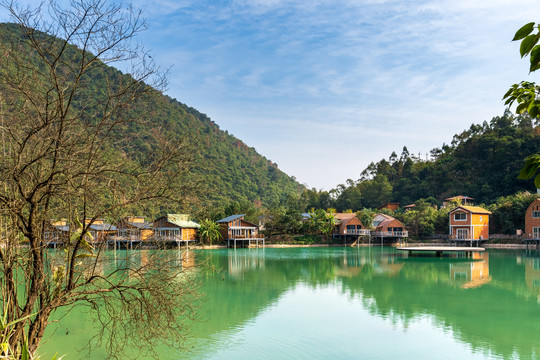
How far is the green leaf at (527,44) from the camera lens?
4.27 feet

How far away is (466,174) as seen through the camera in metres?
57.8

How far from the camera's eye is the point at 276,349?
29.6ft

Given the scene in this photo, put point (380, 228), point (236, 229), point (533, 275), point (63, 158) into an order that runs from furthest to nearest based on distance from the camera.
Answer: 1. point (380, 228)
2. point (236, 229)
3. point (533, 275)
4. point (63, 158)

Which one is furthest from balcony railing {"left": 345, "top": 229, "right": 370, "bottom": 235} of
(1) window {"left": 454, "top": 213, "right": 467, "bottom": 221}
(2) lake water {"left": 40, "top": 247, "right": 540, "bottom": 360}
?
(2) lake water {"left": 40, "top": 247, "right": 540, "bottom": 360}

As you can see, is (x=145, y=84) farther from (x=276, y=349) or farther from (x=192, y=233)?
(x=192, y=233)

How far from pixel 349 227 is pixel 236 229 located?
498 inches

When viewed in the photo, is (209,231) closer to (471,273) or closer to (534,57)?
(471,273)

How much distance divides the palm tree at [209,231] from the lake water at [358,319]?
18.6 meters

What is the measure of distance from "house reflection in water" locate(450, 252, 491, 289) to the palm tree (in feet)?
69.7

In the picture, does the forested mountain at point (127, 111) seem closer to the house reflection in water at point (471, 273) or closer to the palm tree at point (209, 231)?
the house reflection in water at point (471, 273)

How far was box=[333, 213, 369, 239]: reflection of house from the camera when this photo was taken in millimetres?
44438

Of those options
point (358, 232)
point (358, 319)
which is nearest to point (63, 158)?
point (358, 319)

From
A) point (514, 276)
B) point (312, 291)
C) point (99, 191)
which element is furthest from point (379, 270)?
point (99, 191)

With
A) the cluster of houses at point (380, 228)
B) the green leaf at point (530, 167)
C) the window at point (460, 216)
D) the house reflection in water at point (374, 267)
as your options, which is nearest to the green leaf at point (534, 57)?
the green leaf at point (530, 167)
